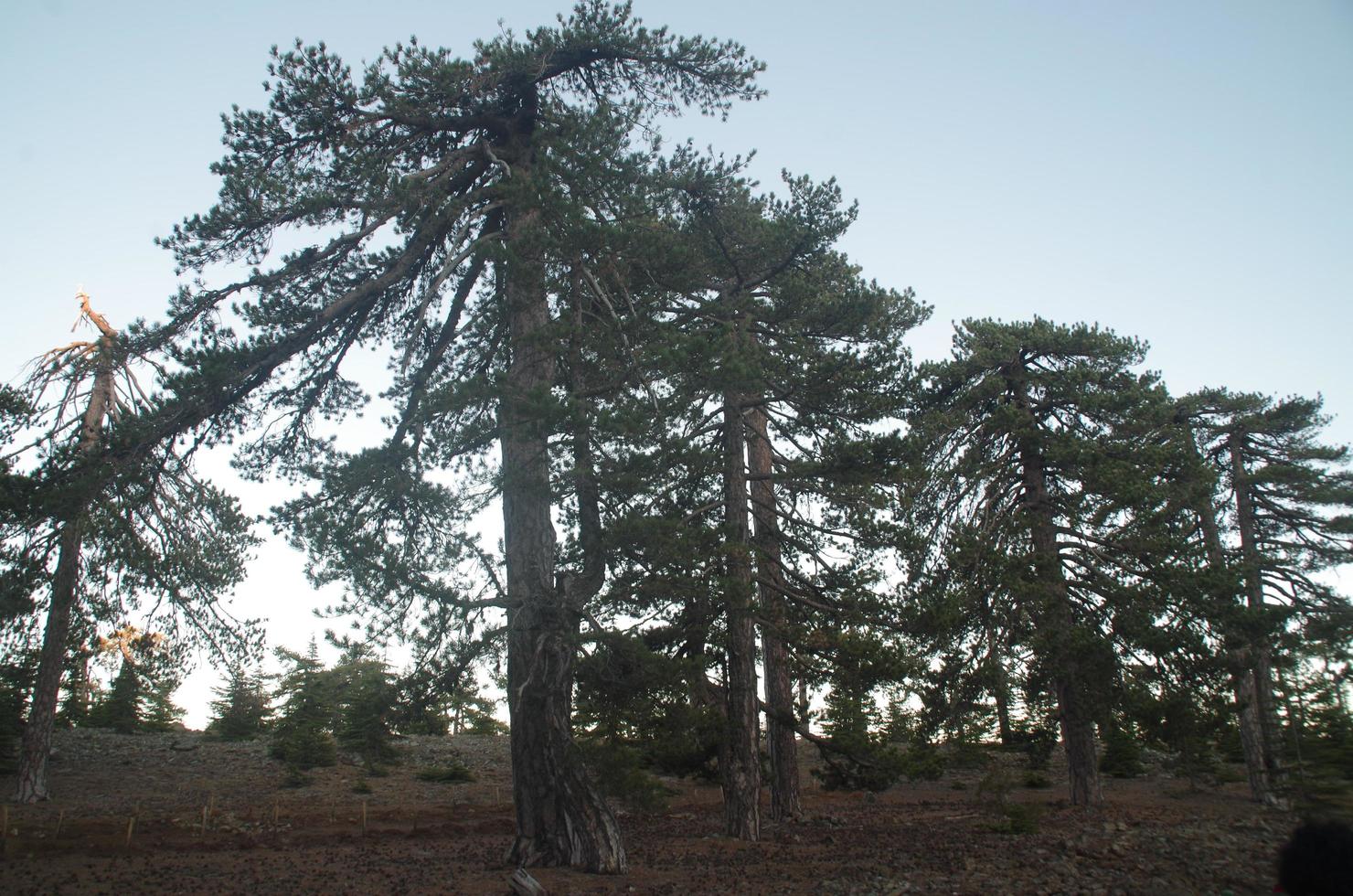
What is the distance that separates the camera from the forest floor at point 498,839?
10.1m

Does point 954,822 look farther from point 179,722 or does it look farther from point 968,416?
point 179,722

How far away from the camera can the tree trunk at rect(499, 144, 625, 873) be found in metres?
10.8

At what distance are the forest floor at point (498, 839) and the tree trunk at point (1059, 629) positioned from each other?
1136mm

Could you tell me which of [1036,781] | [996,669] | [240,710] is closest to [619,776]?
[996,669]

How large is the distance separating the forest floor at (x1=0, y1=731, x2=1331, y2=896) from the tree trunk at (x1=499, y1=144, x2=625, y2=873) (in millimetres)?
527

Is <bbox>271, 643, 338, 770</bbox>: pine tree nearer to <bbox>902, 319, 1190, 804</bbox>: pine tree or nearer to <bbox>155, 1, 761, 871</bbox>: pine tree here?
<bbox>155, 1, 761, 871</bbox>: pine tree

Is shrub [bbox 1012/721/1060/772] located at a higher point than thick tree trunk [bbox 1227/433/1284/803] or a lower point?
lower

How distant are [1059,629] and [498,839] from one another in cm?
1185

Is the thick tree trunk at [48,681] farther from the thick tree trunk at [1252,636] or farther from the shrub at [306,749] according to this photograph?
the thick tree trunk at [1252,636]

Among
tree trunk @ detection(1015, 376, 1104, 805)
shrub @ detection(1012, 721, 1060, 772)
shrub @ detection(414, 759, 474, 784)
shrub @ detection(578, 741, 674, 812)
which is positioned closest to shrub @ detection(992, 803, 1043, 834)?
tree trunk @ detection(1015, 376, 1104, 805)

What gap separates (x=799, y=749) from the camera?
32625 millimetres

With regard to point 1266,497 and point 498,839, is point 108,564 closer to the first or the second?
point 498,839

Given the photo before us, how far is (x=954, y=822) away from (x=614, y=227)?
14301 mm

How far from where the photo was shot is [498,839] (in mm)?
15656
